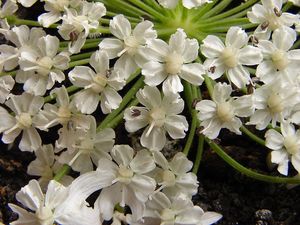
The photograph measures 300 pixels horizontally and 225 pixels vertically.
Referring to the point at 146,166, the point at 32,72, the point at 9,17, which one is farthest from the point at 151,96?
the point at 9,17

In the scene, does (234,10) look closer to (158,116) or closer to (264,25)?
(264,25)

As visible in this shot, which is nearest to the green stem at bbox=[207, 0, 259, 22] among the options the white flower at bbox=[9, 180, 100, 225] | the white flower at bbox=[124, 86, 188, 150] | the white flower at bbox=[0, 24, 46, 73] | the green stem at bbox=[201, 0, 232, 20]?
the green stem at bbox=[201, 0, 232, 20]

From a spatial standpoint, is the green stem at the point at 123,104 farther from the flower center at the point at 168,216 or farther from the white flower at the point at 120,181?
the flower center at the point at 168,216

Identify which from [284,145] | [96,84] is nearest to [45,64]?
[96,84]

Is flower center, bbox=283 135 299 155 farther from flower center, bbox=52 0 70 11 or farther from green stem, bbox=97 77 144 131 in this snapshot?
flower center, bbox=52 0 70 11

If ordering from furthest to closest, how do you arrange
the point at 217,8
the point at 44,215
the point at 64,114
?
1. the point at 217,8
2. the point at 64,114
3. the point at 44,215
